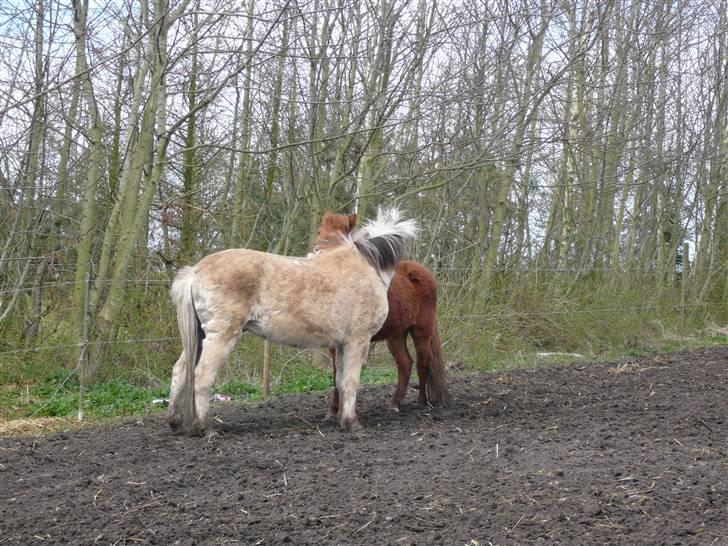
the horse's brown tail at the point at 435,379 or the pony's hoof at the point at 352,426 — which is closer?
the pony's hoof at the point at 352,426

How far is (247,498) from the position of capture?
4441 millimetres

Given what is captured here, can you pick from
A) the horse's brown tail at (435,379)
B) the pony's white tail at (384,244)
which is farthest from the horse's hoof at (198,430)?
the horse's brown tail at (435,379)

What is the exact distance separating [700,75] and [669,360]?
8.40 m

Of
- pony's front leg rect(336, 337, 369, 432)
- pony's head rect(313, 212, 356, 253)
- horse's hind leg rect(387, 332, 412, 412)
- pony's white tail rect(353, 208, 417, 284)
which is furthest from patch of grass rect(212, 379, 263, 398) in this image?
pony's white tail rect(353, 208, 417, 284)

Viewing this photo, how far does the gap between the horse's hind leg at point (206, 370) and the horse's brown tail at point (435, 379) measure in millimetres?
2105

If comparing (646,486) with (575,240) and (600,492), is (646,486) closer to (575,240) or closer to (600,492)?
(600,492)

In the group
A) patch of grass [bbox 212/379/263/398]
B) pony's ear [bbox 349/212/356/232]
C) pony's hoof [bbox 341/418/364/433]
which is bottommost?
pony's hoof [bbox 341/418/364/433]

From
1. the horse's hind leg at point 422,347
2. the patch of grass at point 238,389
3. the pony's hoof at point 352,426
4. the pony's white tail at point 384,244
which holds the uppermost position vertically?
the pony's white tail at point 384,244

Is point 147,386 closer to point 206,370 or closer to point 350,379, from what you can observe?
point 206,370

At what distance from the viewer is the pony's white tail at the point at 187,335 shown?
604 centimetres

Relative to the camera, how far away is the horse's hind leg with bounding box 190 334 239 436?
6020 mm

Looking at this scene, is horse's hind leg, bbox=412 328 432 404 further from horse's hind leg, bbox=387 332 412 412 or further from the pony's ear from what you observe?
the pony's ear

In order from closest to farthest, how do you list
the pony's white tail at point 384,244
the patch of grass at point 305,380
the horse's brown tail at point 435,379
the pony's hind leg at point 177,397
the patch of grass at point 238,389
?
the pony's hind leg at point 177,397, the pony's white tail at point 384,244, the horse's brown tail at point 435,379, the patch of grass at point 238,389, the patch of grass at point 305,380

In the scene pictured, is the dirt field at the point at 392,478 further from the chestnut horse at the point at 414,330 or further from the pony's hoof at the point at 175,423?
the chestnut horse at the point at 414,330
